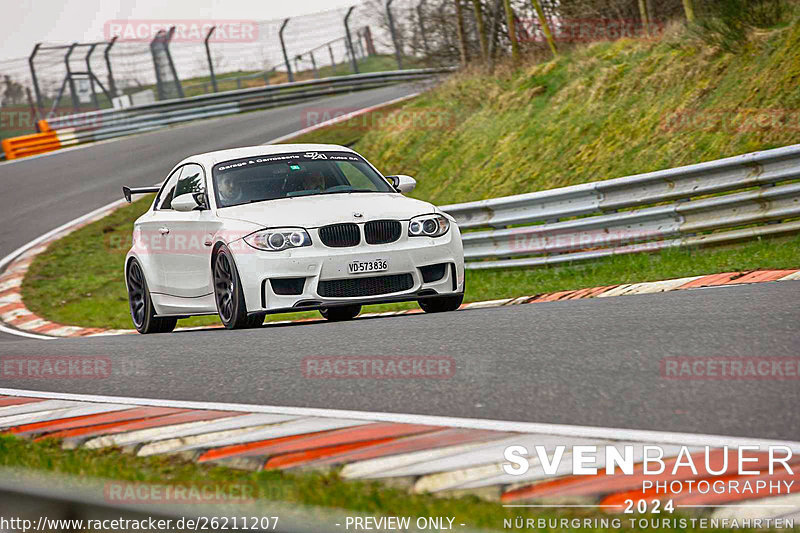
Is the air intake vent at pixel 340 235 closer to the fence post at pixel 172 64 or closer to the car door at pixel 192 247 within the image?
the car door at pixel 192 247

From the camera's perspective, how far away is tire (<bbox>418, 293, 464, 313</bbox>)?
9320mm

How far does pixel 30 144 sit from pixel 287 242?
78.9ft

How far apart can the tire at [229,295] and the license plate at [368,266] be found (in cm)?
84

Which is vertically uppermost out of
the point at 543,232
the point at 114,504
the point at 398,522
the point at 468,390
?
the point at 114,504

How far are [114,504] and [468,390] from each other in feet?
8.25

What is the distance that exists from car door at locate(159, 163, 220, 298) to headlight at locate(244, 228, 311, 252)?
2.28 ft

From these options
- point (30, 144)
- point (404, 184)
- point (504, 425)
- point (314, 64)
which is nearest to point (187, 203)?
point (404, 184)

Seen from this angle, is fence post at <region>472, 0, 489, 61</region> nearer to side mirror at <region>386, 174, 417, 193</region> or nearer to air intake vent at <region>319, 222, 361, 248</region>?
side mirror at <region>386, 174, 417, 193</region>

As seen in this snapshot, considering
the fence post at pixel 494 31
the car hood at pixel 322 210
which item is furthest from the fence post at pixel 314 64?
the car hood at pixel 322 210

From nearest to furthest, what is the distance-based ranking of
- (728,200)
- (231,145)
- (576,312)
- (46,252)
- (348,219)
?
(576,312)
(348,219)
(728,200)
(46,252)
(231,145)

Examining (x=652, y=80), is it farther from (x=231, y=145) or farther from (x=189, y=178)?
(x=231, y=145)

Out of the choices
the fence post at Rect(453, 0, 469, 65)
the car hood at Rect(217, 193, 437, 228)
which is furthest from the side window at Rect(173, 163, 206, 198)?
the fence post at Rect(453, 0, 469, 65)

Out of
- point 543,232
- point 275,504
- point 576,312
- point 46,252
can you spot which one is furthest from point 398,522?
point 46,252

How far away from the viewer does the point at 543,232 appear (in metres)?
11.9
